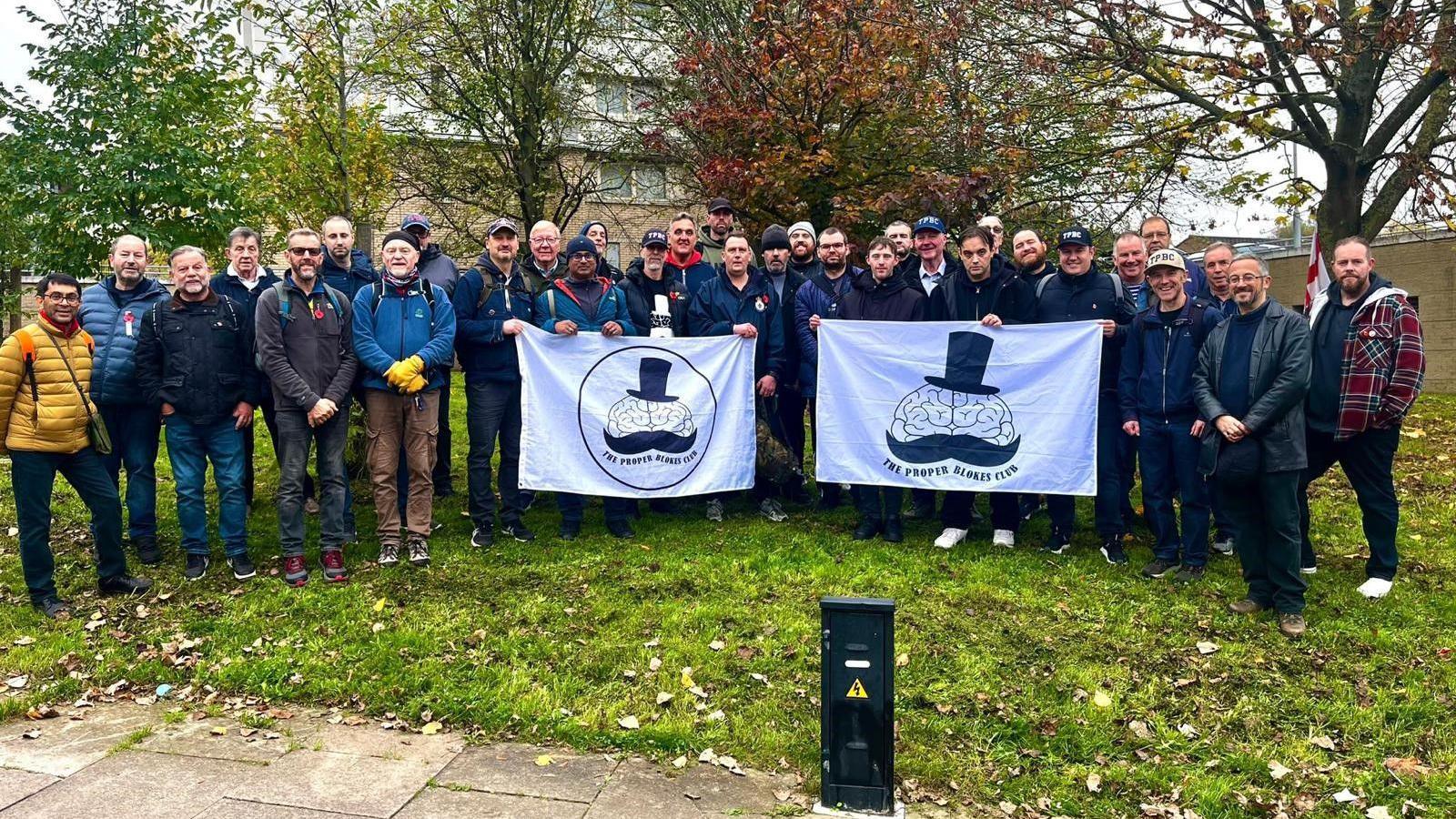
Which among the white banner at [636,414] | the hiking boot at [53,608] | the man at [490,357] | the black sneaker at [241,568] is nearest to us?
the hiking boot at [53,608]

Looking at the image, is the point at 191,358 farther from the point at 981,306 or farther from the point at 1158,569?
the point at 1158,569

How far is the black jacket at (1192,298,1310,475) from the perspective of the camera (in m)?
5.62

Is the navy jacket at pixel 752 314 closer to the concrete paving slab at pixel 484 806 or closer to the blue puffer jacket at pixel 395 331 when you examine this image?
the blue puffer jacket at pixel 395 331

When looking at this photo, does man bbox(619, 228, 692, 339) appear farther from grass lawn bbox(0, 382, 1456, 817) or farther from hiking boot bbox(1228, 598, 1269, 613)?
hiking boot bbox(1228, 598, 1269, 613)

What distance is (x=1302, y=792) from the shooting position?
412 centimetres

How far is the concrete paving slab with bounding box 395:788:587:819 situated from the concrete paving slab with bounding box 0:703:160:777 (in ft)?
5.30

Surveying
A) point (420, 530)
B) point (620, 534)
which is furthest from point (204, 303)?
point (620, 534)

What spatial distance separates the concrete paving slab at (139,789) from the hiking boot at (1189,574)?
217 inches

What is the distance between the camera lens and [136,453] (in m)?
6.88

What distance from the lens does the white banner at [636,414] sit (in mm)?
7375

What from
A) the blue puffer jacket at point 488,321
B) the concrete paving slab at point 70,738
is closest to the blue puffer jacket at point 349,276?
the blue puffer jacket at point 488,321

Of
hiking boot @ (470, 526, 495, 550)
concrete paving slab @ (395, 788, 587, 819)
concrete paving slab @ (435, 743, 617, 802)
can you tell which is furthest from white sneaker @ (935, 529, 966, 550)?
concrete paving slab @ (395, 788, 587, 819)

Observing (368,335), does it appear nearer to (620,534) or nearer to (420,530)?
(420,530)

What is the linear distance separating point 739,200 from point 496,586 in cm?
716
